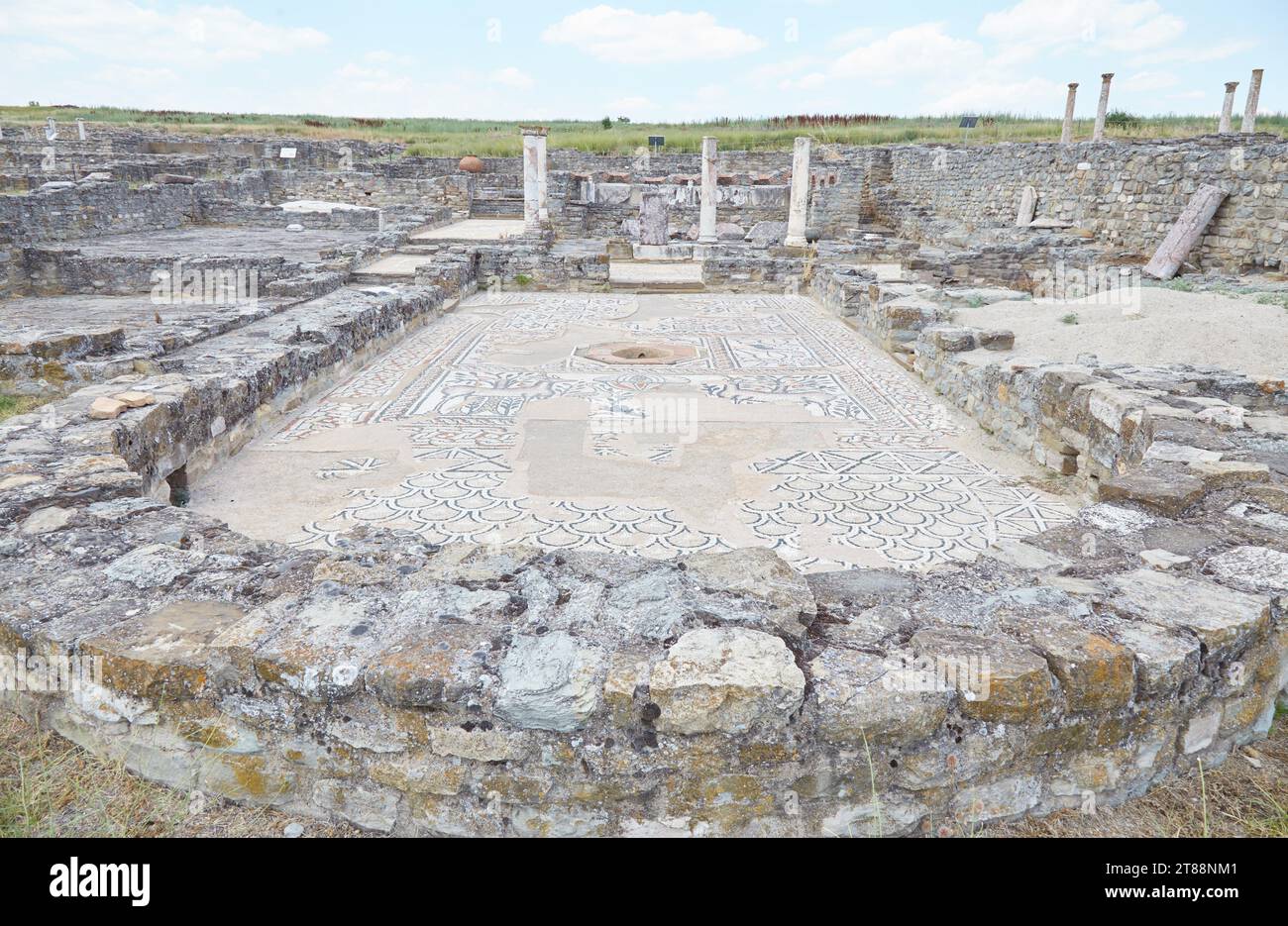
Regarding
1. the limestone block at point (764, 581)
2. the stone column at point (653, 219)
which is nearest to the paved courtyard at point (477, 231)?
the stone column at point (653, 219)

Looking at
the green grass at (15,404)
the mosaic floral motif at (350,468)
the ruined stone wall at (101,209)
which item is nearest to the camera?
the mosaic floral motif at (350,468)

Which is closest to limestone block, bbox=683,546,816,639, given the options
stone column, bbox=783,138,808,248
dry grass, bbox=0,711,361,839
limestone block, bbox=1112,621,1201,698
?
limestone block, bbox=1112,621,1201,698

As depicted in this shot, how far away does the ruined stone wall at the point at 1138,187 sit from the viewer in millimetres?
9492

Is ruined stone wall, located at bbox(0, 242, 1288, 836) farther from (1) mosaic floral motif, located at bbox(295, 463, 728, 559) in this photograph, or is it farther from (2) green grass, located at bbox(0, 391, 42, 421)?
(2) green grass, located at bbox(0, 391, 42, 421)

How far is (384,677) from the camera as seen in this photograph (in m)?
1.82

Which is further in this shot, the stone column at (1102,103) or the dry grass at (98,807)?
the stone column at (1102,103)

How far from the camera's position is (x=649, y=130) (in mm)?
31328

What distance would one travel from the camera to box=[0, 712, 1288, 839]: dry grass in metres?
1.81

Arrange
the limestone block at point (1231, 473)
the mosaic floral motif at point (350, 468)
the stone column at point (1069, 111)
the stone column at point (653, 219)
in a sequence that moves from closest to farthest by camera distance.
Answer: the limestone block at point (1231, 473)
the mosaic floral motif at point (350, 468)
the stone column at point (653, 219)
the stone column at point (1069, 111)

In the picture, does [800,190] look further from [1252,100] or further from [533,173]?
[1252,100]

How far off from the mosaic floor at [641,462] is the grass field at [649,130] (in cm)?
1584

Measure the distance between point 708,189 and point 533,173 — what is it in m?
3.35

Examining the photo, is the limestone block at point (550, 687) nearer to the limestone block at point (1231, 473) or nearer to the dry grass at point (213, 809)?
the dry grass at point (213, 809)

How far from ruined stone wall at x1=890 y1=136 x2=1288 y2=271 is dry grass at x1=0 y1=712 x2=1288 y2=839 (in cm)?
974
